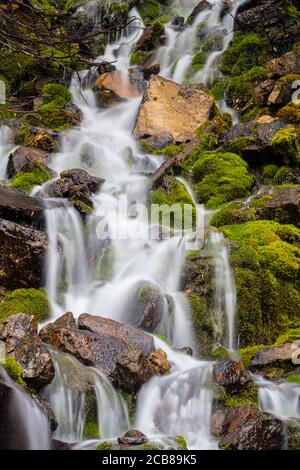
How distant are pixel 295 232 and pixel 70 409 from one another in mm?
5526

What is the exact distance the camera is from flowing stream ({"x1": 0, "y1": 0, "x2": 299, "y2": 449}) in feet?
18.7

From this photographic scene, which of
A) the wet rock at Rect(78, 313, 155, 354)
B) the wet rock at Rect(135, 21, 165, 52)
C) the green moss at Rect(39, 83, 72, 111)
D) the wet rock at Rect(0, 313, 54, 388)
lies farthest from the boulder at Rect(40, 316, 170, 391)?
the wet rock at Rect(135, 21, 165, 52)

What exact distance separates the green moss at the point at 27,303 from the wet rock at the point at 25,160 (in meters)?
4.76

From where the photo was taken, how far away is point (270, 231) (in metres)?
9.20

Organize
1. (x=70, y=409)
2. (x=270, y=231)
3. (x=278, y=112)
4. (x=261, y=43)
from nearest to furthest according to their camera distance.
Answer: (x=70, y=409)
(x=270, y=231)
(x=278, y=112)
(x=261, y=43)

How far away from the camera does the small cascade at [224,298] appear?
26.4 feet

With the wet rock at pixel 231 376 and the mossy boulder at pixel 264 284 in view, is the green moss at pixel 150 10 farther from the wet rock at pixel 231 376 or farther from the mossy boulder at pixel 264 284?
the wet rock at pixel 231 376

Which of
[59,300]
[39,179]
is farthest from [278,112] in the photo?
[59,300]

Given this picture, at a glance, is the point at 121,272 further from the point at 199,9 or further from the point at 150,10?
the point at 150,10

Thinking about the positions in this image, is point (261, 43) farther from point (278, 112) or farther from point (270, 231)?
point (270, 231)

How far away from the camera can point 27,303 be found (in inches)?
305

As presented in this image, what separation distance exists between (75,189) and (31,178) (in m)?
1.48

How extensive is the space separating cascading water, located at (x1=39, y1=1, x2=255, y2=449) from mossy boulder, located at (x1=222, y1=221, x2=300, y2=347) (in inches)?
9.9

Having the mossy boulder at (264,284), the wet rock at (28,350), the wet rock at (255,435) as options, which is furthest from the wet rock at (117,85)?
the wet rock at (255,435)
